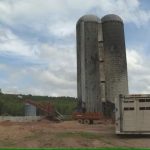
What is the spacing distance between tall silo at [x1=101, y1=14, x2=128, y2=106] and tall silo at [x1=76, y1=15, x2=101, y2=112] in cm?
124

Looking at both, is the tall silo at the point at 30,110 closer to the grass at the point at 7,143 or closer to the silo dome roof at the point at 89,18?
the silo dome roof at the point at 89,18

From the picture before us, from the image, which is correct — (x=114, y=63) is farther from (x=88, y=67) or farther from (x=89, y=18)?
(x=89, y=18)

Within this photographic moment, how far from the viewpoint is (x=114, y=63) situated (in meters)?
51.8

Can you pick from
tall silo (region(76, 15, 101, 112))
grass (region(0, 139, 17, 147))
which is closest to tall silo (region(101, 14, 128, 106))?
tall silo (region(76, 15, 101, 112))

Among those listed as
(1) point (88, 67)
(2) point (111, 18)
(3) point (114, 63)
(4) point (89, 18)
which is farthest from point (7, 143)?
(2) point (111, 18)

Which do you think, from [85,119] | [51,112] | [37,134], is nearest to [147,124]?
[37,134]

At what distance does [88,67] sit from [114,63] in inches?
124

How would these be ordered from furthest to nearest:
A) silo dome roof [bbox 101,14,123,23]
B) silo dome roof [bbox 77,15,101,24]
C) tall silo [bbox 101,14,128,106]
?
silo dome roof [bbox 77,15,101,24]
silo dome roof [bbox 101,14,123,23]
tall silo [bbox 101,14,128,106]

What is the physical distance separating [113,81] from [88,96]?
3493mm

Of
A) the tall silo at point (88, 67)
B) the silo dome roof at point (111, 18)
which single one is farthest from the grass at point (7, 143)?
the silo dome roof at point (111, 18)

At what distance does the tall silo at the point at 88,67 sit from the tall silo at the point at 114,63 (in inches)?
48.8

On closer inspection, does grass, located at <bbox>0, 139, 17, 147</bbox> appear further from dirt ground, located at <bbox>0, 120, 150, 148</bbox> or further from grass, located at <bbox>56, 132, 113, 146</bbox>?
grass, located at <bbox>56, 132, 113, 146</bbox>

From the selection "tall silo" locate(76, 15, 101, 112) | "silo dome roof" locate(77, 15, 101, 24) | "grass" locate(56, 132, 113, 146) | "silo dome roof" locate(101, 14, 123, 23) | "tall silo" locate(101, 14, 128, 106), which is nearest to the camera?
"grass" locate(56, 132, 113, 146)

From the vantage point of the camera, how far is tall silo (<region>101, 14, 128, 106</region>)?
170ft
